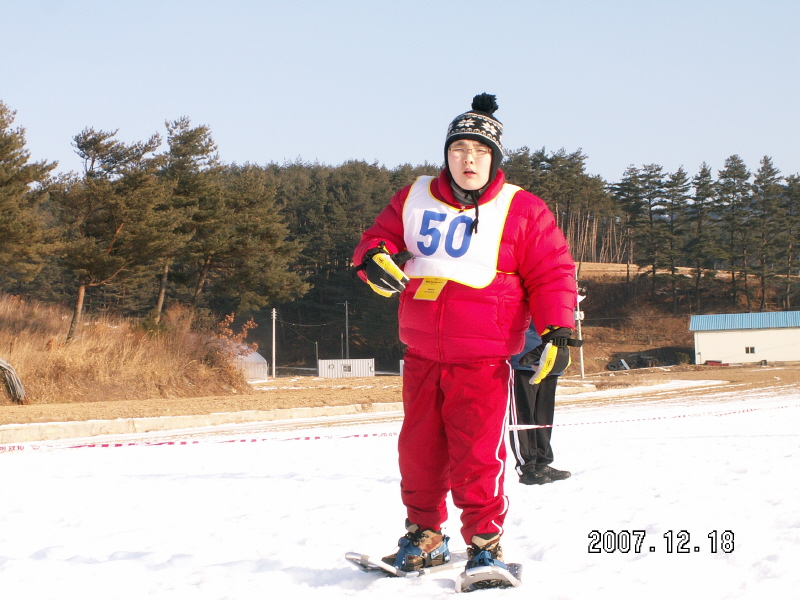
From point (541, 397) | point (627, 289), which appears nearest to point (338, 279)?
point (627, 289)

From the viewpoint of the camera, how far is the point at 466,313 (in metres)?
3.31

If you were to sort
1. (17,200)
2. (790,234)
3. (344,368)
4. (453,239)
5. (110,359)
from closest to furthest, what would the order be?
(453,239) < (110,359) < (17,200) < (344,368) < (790,234)

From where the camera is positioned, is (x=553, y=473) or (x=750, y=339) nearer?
(x=553, y=473)

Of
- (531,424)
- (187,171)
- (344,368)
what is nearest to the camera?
(531,424)

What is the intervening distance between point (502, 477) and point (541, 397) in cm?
242

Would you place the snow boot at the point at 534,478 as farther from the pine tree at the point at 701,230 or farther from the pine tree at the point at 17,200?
the pine tree at the point at 701,230

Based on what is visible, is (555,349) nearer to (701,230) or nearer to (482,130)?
(482,130)

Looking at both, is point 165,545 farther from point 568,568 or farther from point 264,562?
point 568,568

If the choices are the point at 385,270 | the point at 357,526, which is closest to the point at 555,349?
the point at 385,270

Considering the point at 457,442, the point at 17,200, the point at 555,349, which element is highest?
the point at 17,200

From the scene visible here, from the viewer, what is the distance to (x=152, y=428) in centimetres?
1306

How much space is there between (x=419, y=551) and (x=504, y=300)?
46.3 inches

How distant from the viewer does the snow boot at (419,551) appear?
3.26 m

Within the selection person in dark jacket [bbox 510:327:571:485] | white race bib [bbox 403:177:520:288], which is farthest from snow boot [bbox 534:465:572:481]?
white race bib [bbox 403:177:520:288]
